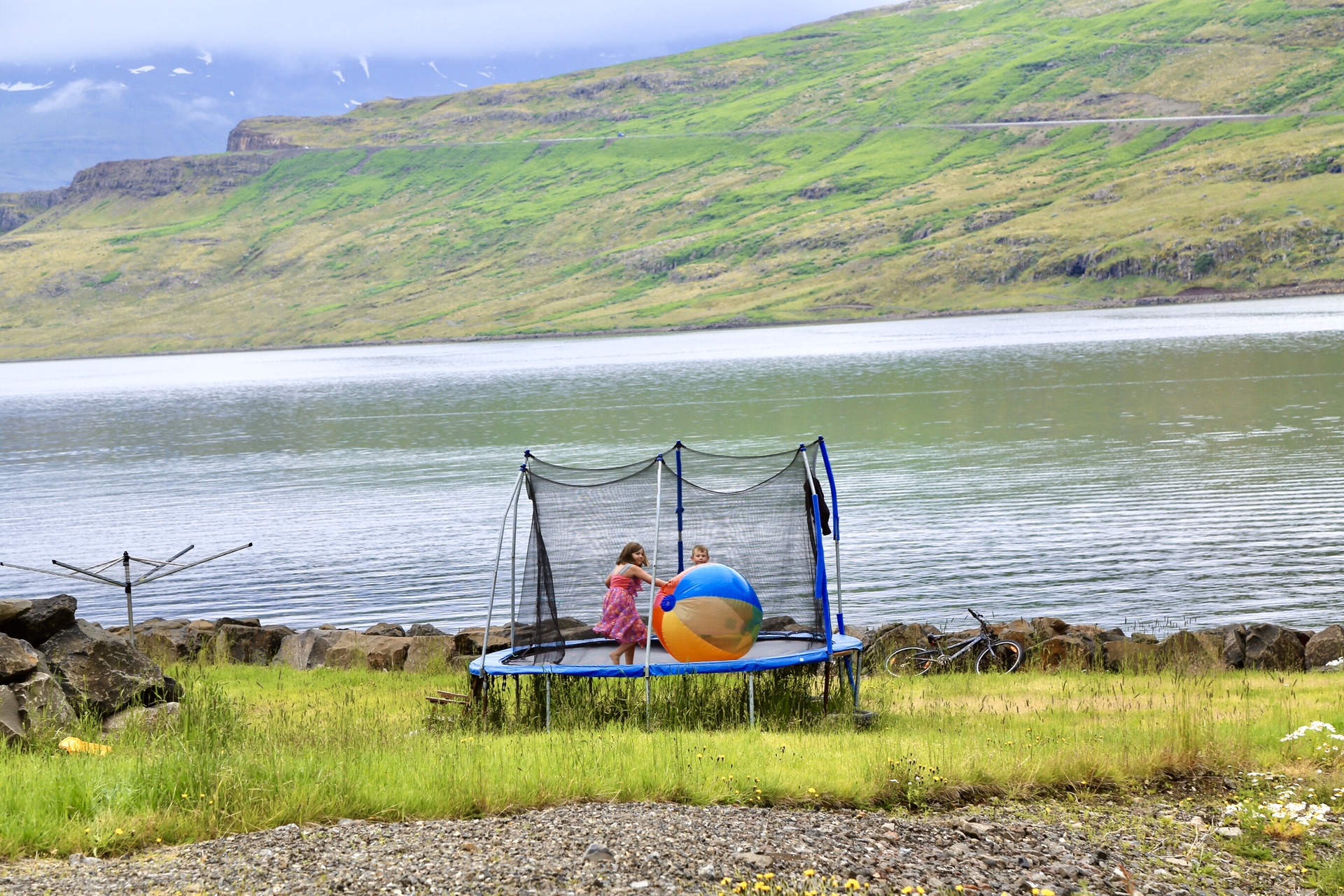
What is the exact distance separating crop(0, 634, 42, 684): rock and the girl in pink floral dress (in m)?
5.63

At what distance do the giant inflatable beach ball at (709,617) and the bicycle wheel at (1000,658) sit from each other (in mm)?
6434

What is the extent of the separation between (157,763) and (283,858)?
202cm

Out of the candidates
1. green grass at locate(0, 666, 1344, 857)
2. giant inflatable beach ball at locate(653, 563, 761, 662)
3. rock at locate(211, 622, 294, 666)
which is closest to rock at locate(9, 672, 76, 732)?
green grass at locate(0, 666, 1344, 857)

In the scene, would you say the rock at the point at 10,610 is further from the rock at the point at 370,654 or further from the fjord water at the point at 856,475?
the rock at the point at 370,654

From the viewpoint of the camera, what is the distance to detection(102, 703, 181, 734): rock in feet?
39.6

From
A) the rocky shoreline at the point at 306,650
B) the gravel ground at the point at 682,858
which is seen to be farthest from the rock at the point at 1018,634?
the gravel ground at the point at 682,858

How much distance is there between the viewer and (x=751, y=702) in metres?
12.7

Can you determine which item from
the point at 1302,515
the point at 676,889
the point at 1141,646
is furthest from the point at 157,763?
the point at 1302,515

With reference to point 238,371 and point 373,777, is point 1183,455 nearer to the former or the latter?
point 373,777

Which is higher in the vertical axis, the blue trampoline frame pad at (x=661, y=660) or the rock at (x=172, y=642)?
the blue trampoline frame pad at (x=661, y=660)

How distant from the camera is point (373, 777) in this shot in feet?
31.1

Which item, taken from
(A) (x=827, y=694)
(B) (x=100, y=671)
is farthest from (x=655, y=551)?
(B) (x=100, y=671)

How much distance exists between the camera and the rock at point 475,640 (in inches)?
745

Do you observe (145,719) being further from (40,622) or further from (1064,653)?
(1064,653)
